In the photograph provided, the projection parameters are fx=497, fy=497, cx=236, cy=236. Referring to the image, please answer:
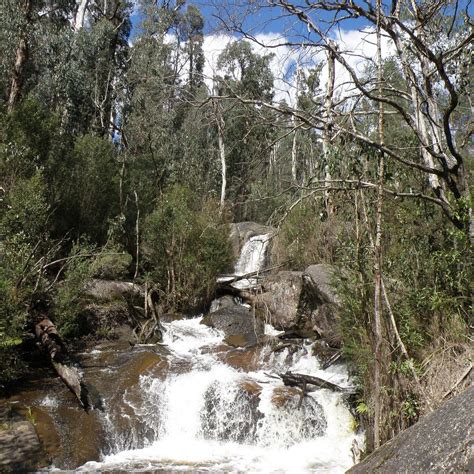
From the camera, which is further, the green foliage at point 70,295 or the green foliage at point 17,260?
the green foliage at point 70,295

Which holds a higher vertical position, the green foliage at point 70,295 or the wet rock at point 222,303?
the green foliage at point 70,295

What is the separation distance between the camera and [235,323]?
13.1 meters

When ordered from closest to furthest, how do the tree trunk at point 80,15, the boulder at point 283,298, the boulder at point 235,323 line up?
the boulder at point 235,323
the boulder at point 283,298
the tree trunk at point 80,15

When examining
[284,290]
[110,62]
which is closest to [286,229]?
[284,290]

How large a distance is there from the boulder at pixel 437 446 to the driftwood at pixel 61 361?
5.62 meters

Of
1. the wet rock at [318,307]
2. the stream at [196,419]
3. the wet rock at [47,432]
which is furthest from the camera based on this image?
the wet rock at [318,307]

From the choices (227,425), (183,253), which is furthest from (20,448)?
(183,253)

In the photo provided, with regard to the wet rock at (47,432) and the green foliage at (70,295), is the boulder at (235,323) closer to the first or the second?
the green foliage at (70,295)

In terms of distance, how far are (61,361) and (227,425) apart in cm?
331

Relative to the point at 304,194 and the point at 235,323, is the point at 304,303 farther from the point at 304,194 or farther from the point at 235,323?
the point at 304,194

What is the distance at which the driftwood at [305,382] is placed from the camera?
8.53 m

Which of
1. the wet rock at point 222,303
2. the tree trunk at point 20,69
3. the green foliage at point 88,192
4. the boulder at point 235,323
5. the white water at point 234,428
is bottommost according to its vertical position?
the white water at point 234,428

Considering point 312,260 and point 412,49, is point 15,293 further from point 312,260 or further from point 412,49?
point 312,260

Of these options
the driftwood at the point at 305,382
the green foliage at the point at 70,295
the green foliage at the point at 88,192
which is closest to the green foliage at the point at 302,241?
the driftwood at the point at 305,382
